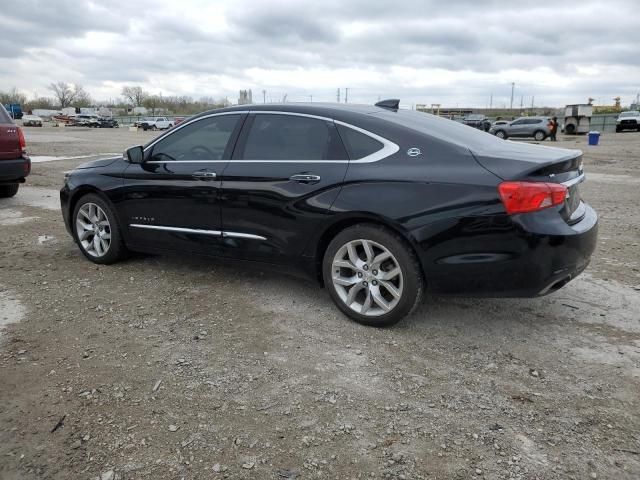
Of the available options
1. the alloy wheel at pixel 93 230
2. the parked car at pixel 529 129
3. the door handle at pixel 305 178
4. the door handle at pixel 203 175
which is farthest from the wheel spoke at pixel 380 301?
the parked car at pixel 529 129

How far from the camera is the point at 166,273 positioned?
5.07 m

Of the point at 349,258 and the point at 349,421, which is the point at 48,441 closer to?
the point at 349,421

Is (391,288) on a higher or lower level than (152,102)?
lower

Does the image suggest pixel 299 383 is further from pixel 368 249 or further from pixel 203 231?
pixel 203 231

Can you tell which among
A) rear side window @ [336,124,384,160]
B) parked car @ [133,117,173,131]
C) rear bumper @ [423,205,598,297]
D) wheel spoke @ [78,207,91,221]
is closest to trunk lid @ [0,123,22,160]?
wheel spoke @ [78,207,91,221]

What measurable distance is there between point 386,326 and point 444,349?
1.48 feet

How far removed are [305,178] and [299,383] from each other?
154 cm

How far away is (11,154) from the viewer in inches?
324

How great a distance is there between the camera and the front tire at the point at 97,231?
518 centimetres

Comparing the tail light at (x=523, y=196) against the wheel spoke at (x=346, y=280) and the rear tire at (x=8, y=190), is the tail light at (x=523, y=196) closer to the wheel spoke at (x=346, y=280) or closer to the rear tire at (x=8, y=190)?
the wheel spoke at (x=346, y=280)

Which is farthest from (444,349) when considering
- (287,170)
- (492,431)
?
(287,170)

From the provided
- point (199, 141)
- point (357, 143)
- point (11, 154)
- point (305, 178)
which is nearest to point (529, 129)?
point (11, 154)

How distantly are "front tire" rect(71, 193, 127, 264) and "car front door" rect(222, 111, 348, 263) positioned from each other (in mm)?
1428

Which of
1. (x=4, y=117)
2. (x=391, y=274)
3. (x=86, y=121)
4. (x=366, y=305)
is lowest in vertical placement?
(x=366, y=305)
